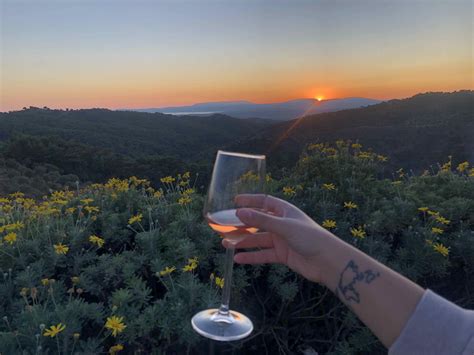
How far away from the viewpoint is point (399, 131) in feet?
90.8

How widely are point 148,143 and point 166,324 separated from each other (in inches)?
1337

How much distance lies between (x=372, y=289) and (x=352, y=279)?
2.9 inches

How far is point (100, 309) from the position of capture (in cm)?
201

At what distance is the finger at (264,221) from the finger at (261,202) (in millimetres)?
52

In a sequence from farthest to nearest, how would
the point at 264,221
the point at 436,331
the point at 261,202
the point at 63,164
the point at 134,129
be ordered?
the point at 134,129, the point at 63,164, the point at 261,202, the point at 264,221, the point at 436,331

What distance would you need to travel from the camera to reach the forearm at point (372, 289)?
1.35 metres

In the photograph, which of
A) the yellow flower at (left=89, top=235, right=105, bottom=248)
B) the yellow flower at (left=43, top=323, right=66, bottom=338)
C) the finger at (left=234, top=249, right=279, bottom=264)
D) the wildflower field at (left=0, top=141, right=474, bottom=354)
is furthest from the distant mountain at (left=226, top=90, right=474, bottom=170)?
the yellow flower at (left=43, top=323, right=66, bottom=338)

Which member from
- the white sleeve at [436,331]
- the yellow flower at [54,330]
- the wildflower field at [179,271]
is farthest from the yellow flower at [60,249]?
the white sleeve at [436,331]

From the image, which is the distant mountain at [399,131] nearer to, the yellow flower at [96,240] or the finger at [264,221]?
the yellow flower at [96,240]

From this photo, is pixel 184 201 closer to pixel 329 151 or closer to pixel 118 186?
pixel 118 186

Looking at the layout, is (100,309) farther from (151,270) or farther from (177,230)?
(177,230)

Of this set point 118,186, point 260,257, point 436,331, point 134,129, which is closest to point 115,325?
point 260,257

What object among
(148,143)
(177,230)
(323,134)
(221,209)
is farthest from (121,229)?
(148,143)

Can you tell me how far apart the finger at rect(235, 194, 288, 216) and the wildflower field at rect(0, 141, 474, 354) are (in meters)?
0.55
